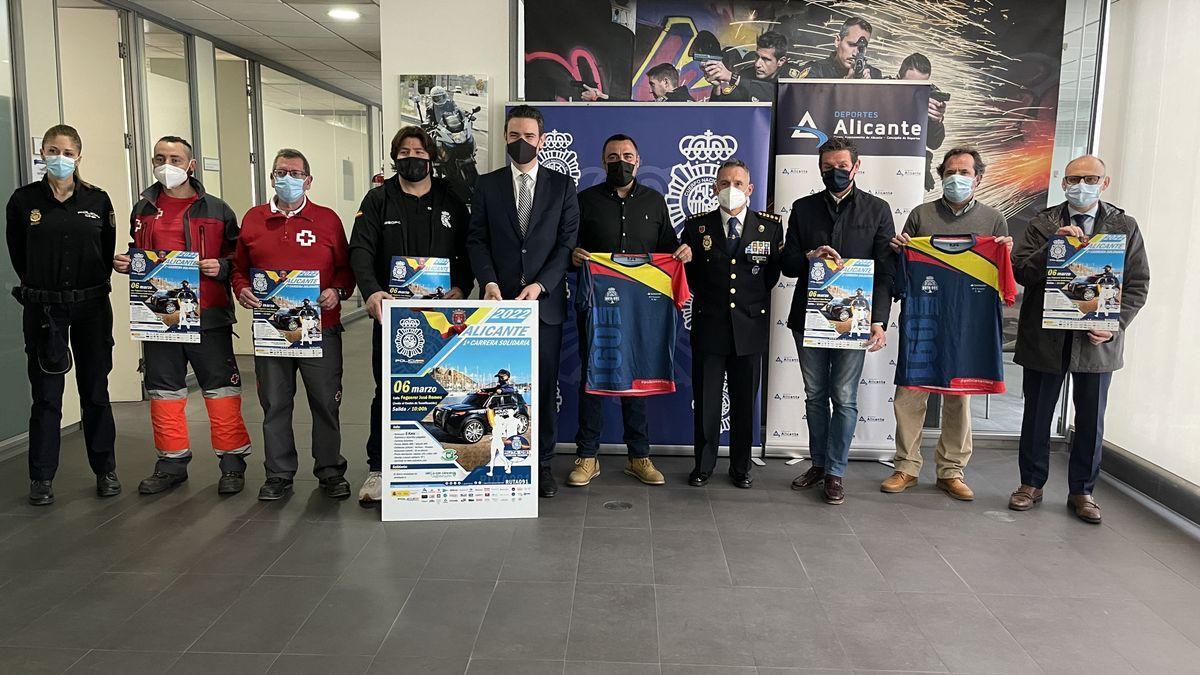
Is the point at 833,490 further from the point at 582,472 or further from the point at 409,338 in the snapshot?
the point at 409,338

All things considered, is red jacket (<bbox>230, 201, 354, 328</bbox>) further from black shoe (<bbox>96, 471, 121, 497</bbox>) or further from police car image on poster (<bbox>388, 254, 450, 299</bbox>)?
black shoe (<bbox>96, 471, 121, 497</bbox>)

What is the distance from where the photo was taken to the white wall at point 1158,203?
4324 mm

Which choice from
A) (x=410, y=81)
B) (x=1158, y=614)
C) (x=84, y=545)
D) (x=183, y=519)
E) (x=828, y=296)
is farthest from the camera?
(x=410, y=81)

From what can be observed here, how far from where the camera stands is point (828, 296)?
13.7 feet

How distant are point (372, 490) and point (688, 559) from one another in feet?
5.37

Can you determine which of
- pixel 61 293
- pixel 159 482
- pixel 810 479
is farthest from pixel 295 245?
pixel 810 479

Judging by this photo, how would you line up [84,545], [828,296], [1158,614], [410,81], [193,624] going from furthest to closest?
[410,81]
[828,296]
[84,545]
[1158,614]
[193,624]

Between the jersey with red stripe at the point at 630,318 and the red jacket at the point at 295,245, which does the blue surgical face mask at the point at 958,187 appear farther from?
the red jacket at the point at 295,245

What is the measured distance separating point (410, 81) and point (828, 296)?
281 cm

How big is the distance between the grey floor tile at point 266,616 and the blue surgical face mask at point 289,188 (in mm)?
1782

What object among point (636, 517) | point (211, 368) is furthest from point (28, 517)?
point (636, 517)

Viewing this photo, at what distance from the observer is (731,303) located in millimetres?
4254

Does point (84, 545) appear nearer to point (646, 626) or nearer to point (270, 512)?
point (270, 512)

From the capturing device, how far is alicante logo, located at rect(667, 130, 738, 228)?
4.84 metres
